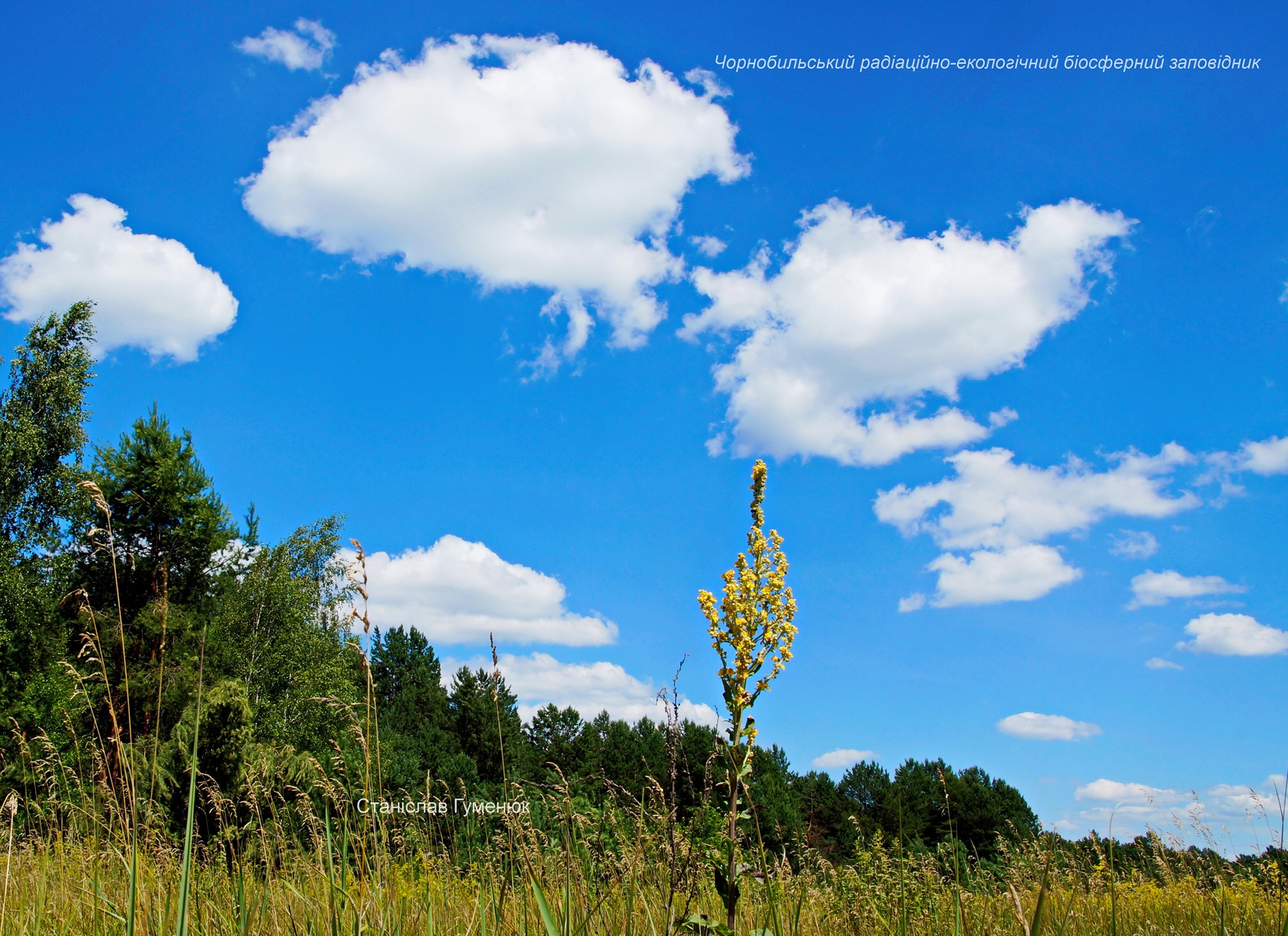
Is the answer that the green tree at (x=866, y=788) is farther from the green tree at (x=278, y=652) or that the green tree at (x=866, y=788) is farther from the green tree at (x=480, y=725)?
the green tree at (x=278, y=652)

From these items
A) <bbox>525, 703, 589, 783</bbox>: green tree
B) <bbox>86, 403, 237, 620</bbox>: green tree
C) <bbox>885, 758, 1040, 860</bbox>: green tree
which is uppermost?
<bbox>86, 403, 237, 620</bbox>: green tree

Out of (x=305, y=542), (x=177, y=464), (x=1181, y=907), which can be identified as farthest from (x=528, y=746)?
(x=1181, y=907)

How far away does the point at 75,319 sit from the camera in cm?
2220

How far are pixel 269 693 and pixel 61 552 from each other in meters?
7.19

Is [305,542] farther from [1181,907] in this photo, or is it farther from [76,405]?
[1181,907]

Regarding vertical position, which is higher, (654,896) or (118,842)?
(118,842)

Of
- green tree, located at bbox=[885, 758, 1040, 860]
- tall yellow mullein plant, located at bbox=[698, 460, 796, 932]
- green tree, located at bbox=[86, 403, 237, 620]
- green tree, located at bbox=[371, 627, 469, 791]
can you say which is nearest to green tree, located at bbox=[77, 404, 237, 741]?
green tree, located at bbox=[86, 403, 237, 620]

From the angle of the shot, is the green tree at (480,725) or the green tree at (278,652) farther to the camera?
the green tree at (480,725)

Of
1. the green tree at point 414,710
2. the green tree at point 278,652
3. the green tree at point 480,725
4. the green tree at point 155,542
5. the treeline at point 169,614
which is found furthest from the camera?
the green tree at point 480,725

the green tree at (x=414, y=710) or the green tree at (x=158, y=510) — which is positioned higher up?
the green tree at (x=158, y=510)

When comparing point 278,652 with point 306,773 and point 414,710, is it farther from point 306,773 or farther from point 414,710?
point 414,710

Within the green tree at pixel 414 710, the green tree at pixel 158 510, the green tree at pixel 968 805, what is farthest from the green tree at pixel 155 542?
the green tree at pixel 968 805

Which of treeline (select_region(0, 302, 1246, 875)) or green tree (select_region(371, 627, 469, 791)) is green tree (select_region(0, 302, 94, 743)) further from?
green tree (select_region(371, 627, 469, 791))

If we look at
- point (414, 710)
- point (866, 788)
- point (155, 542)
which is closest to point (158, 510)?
point (155, 542)
